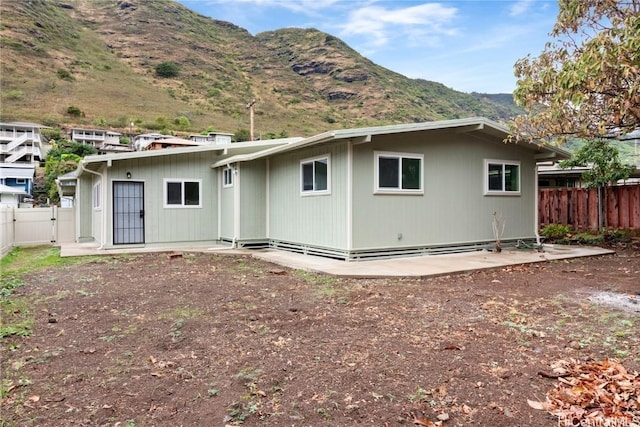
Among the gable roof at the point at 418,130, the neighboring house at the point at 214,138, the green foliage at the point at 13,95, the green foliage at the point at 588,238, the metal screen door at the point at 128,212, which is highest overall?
the green foliage at the point at 13,95

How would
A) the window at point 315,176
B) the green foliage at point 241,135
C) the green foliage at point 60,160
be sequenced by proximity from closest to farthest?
the window at point 315,176, the green foliage at point 60,160, the green foliage at point 241,135

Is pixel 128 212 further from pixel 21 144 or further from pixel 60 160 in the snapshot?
pixel 21 144

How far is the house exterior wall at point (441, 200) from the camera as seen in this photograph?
340 inches

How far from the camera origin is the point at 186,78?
6744 cm

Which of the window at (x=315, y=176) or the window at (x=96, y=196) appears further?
the window at (x=96, y=196)

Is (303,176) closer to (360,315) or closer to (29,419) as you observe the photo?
(360,315)

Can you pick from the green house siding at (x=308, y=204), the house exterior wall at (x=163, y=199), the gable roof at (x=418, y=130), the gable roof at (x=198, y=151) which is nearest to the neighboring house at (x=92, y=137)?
the house exterior wall at (x=163, y=199)

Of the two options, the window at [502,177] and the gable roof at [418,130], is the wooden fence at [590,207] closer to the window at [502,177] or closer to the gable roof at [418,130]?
the gable roof at [418,130]

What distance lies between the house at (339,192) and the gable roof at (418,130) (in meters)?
0.03

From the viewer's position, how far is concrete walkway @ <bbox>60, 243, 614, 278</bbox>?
733cm

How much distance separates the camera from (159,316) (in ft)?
15.8

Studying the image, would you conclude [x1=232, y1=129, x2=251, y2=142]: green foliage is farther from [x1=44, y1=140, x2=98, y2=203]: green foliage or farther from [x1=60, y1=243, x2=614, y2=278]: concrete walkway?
[x1=60, y1=243, x2=614, y2=278]: concrete walkway

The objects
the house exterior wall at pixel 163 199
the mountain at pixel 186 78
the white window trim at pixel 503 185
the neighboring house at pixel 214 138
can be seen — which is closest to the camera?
the white window trim at pixel 503 185

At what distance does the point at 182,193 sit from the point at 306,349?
934 centimetres
